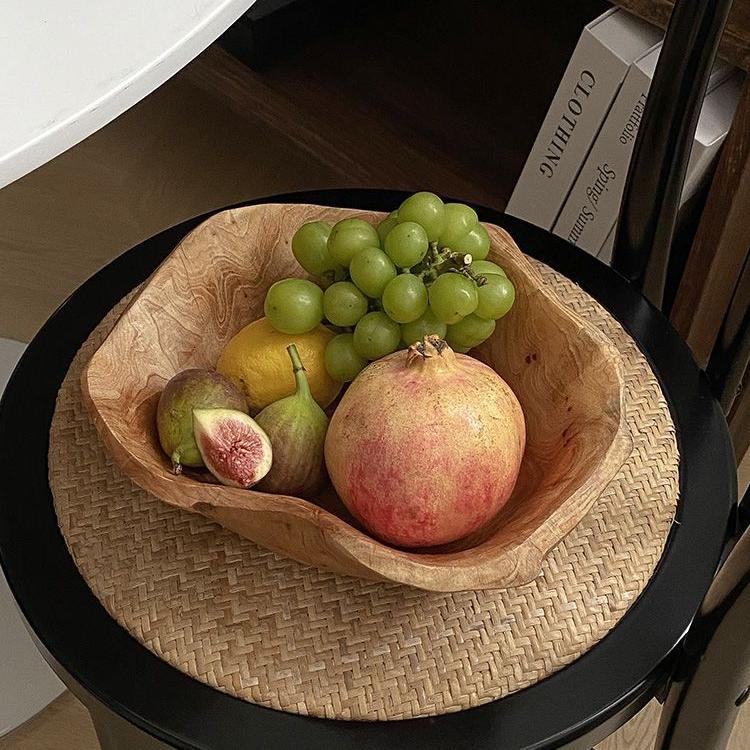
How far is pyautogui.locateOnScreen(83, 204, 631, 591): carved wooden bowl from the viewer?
0.53 meters

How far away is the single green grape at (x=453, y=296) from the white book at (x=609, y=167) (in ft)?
1.51

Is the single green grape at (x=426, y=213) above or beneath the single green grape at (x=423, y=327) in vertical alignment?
above

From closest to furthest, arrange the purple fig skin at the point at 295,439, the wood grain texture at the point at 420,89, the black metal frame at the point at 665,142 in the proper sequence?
the purple fig skin at the point at 295,439, the black metal frame at the point at 665,142, the wood grain texture at the point at 420,89

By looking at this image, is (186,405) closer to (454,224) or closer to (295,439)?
(295,439)

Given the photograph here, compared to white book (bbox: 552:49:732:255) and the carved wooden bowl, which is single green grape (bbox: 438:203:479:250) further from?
→ white book (bbox: 552:49:732:255)

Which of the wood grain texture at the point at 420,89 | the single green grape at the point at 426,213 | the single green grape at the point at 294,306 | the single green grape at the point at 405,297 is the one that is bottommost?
the wood grain texture at the point at 420,89

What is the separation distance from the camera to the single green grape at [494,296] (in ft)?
2.10

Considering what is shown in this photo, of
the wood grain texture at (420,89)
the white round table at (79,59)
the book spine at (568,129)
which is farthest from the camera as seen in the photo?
the wood grain texture at (420,89)

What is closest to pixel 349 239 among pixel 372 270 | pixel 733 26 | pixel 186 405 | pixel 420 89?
pixel 372 270

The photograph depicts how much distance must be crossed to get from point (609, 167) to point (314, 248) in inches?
22.7

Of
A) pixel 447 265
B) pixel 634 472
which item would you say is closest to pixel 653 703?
pixel 634 472

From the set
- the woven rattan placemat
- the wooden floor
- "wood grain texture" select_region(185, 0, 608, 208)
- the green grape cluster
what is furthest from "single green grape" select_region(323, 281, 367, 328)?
"wood grain texture" select_region(185, 0, 608, 208)

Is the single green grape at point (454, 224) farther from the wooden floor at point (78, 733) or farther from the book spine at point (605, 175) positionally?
the wooden floor at point (78, 733)

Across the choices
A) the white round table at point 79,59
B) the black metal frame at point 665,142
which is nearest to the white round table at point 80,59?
the white round table at point 79,59
